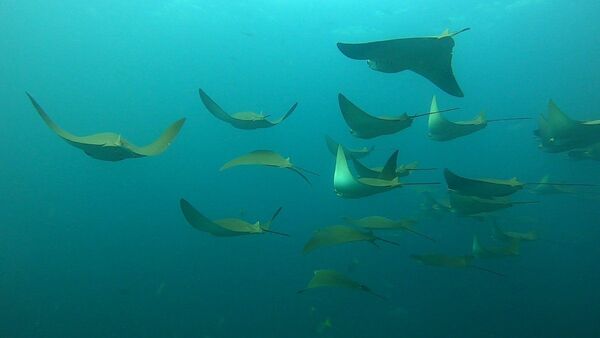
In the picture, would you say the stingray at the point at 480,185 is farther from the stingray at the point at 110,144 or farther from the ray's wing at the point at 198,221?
the stingray at the point at 110,144

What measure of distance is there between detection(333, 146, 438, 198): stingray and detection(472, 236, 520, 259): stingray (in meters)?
2.92

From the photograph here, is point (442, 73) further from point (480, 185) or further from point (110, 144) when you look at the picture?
point (110, 144)

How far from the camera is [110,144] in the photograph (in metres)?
3.65

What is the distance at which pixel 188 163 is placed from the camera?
121ft

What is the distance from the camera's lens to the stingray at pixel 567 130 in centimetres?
481

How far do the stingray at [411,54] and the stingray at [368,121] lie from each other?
55cm

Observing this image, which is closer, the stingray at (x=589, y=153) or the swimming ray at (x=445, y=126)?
the swimming ray at (x=445, y=126)

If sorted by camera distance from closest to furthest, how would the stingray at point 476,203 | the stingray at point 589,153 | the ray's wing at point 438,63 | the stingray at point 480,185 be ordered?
the stingray at point 480,185 → the ray's wing at point 438,63 → the stingray at point 476,203 → the stingray at point 589,153

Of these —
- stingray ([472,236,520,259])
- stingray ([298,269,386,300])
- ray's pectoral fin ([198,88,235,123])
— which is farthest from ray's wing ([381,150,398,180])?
stingray ([472,236,520,259])

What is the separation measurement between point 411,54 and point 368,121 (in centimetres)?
93

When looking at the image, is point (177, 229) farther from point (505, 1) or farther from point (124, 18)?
point (505, 1)

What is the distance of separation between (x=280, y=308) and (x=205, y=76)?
24.6m

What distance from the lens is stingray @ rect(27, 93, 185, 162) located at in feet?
11.6

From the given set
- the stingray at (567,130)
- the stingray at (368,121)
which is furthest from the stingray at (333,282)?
the stingray at (567,130)
